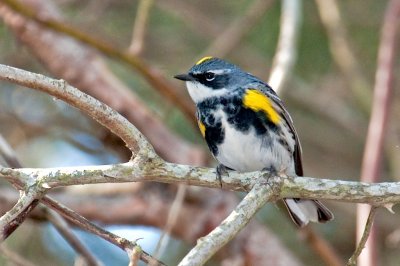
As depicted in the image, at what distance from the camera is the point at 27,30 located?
529cm

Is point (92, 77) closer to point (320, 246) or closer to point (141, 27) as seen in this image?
point (141, 27)

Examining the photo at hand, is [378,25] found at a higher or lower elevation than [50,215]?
higher

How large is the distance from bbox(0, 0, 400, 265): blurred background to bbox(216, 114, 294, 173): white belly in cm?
51

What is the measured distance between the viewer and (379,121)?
4.41m

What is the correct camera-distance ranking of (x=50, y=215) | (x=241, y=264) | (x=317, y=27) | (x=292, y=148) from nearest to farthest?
(x=50, y=215) < (x=292, y=148) < (x=241, y=264) < (x=317, y=27)

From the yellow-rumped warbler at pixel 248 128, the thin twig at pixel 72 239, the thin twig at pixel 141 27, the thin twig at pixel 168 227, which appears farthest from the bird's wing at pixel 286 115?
the thin twig at pixel 72 239

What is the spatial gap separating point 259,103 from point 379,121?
2.82 feet

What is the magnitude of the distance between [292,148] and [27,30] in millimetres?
2152

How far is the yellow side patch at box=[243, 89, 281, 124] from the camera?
3902mm

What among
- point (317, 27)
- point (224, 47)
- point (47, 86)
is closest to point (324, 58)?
point (317, 27)

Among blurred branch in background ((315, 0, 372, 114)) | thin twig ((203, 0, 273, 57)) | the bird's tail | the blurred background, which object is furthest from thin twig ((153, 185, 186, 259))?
blurred branch in background ((315, 0, 372, 114))

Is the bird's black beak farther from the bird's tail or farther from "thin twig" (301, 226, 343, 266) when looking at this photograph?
"thin twig" (301, 226, 343, 266)

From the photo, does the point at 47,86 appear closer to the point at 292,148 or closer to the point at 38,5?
the point at 292,148

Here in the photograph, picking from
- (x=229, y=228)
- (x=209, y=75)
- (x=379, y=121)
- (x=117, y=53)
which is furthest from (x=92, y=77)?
(x=229, y=228)
